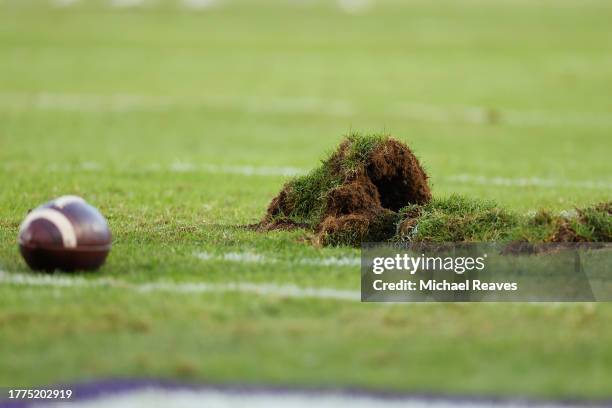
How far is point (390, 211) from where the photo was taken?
354 inches

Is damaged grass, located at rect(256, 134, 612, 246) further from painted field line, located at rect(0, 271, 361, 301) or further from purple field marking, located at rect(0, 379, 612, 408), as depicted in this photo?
purple field marking, located at rect(0, 379, 612, 408)

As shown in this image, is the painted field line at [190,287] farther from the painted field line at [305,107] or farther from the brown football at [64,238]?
the painted field line at [305,107]

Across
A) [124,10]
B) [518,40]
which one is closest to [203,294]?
[518,40]

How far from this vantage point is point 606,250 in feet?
26.2

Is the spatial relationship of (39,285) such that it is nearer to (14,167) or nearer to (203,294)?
(203,294)

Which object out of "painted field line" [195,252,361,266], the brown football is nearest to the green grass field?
"painted field line" [195,252,361,266]

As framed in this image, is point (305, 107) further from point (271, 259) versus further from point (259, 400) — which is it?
point (259, 400)

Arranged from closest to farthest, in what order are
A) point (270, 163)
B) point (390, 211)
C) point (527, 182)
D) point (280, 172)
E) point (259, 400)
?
point (259, 400), point (390, 211), point (527, 182), point (280, 172), point (270, 163)

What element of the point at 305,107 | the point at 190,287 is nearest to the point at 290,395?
the point at 190,287

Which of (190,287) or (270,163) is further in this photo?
(270,163)

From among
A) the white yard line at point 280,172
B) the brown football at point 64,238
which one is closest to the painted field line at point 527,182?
the white yard line at point 280,172

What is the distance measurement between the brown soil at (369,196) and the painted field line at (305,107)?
1317 cm

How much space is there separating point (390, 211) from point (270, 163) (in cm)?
677

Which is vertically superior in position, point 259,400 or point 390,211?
point 390,211
